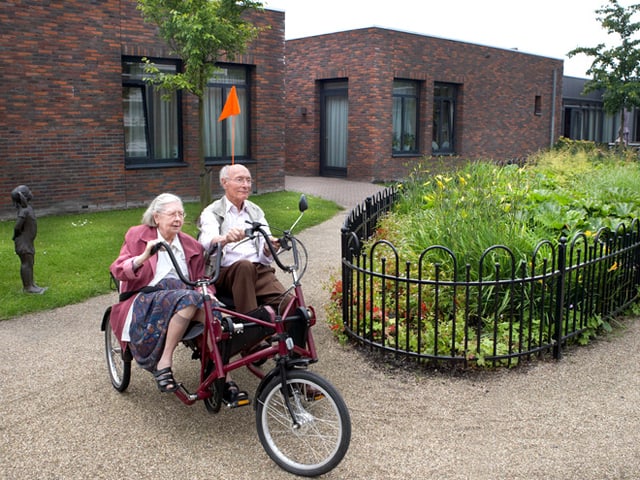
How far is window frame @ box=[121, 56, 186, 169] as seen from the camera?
44.8 feet

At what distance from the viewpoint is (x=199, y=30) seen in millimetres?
10578

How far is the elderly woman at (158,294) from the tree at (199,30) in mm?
6901

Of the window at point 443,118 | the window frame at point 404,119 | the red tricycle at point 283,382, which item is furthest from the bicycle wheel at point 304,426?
the window at point 443,118

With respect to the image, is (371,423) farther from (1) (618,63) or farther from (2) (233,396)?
(1) (618,63)

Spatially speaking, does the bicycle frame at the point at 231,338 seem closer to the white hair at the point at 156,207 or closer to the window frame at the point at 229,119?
the white hair at the point at 156,207

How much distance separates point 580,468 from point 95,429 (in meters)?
2.78

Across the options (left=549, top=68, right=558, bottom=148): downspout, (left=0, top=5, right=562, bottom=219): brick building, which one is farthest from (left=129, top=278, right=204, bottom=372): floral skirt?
(left=549, top=68, right=558, bottom=148): downspout

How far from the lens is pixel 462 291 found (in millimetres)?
5734

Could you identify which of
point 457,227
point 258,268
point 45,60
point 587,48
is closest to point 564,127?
point 587,48

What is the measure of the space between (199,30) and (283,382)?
8.20 metres

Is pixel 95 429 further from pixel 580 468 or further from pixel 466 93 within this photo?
pixel 466 93

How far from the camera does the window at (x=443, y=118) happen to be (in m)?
21.6

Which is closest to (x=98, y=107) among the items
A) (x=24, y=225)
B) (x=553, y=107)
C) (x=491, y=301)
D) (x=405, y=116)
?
(x=24, y=225)

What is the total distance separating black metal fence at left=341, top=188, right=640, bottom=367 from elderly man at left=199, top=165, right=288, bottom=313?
85cm
